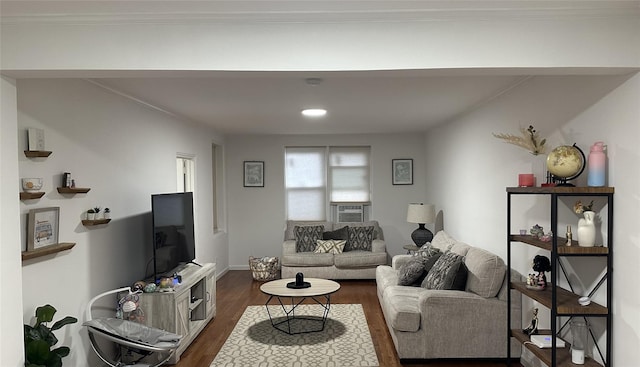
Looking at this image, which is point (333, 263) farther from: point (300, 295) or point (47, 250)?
point (47, 250)

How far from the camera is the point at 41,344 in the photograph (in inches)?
97.4

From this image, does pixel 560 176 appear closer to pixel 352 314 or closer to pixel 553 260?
pixel 553 260

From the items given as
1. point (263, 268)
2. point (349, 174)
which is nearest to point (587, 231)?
point (263, 268)

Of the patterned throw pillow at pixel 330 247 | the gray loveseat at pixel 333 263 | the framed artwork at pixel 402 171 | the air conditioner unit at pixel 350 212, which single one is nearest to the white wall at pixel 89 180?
the gray loveseat at pixel 333 263

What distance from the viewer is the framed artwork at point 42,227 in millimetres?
2797

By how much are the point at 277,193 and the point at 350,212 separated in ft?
4.59

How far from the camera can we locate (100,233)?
370 cm

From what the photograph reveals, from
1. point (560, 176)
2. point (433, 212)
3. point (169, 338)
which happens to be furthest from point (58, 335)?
point (433, 212)

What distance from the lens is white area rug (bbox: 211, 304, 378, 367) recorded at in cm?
388

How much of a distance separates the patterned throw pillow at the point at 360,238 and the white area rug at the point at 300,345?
2.04m

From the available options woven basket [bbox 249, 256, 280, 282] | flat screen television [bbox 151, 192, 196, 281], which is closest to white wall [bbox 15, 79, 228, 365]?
flat screen television [bbox 151, 192, 196, 281]

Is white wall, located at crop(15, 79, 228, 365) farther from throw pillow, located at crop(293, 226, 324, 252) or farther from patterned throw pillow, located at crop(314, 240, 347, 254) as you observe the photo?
patterned throw pillow, located at crop(314, 240, 347, 254)

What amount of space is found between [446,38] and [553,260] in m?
1.47

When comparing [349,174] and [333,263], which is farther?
[349,174]
